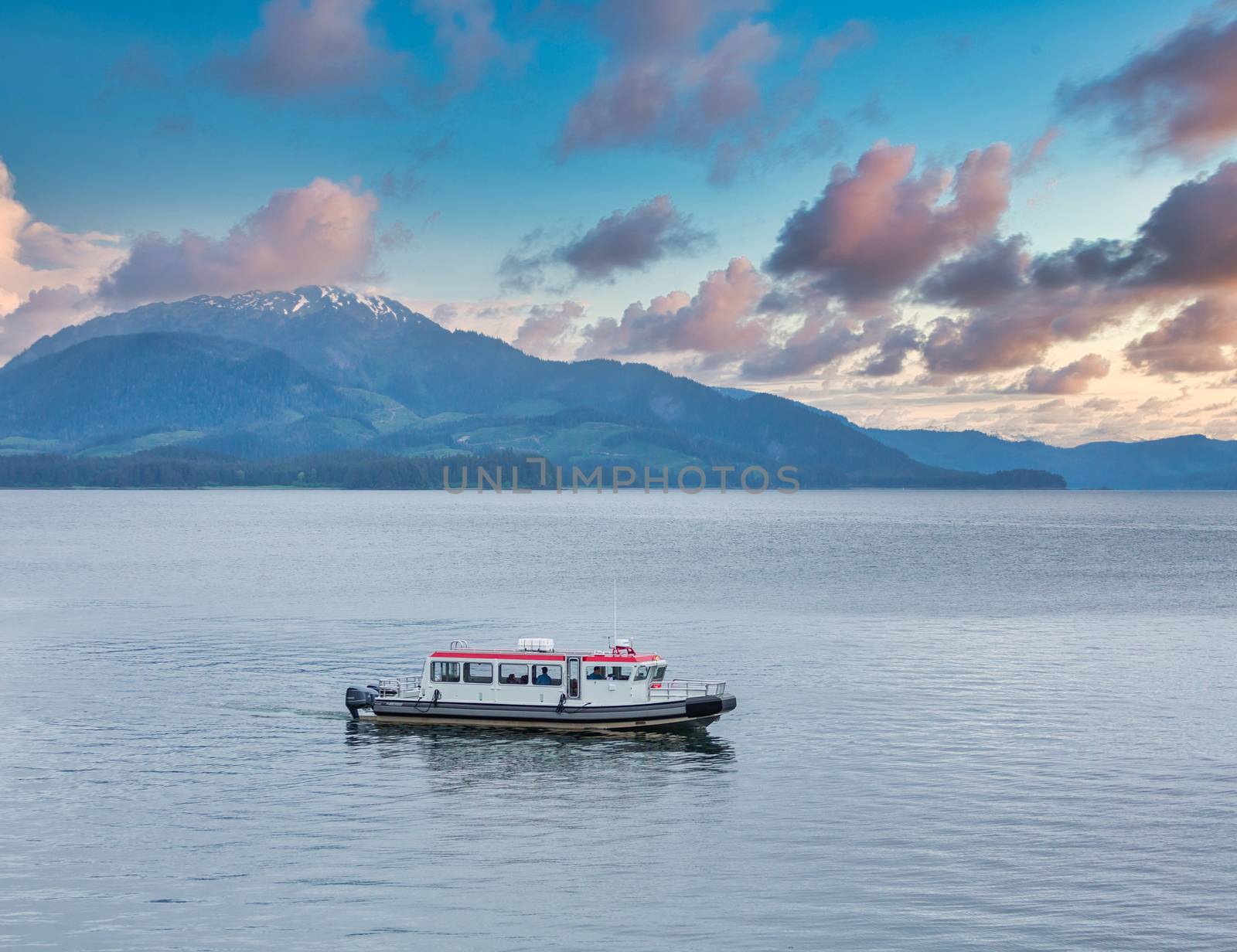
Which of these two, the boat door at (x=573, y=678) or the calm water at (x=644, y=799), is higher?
the boat door at (x=573, y=678)

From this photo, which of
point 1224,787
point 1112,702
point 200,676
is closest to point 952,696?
point 1112,702

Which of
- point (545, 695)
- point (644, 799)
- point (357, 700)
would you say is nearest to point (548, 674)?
point (545, 695)

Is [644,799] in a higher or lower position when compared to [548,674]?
lower

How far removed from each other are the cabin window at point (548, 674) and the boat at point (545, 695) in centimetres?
5

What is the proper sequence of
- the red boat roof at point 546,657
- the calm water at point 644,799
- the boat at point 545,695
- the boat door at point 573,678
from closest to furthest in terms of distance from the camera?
the calm water at point 644,799
the boat at point 545,695
the boat door at point 573,678
the red boat roof at point 546,657

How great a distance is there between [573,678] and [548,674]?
5.22 ft

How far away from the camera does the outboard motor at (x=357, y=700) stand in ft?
224

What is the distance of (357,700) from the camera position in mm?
68188

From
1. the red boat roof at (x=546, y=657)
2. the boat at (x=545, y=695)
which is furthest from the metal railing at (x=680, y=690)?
the red boat roof at (x=546, y=657)

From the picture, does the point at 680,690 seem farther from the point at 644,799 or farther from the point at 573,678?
the point at 644,799

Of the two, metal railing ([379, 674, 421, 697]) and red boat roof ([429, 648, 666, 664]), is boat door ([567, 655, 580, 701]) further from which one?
metal railing ([379, 674, 421, 697])

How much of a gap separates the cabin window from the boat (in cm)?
5

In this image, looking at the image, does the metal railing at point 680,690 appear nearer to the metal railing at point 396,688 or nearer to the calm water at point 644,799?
the calm water at point 644,799

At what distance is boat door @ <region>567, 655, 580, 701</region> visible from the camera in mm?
67625
